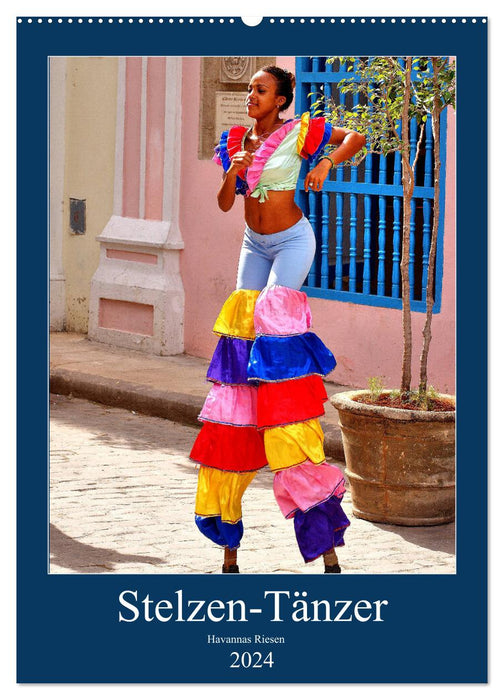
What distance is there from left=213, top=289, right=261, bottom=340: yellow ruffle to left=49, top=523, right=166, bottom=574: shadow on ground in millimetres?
1204

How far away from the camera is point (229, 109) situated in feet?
34.3

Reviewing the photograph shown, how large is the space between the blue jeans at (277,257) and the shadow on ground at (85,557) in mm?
1386

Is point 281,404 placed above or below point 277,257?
below

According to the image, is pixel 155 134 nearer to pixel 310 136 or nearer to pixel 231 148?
pixel 231 148

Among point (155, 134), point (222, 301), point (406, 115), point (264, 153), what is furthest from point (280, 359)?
point (155, 134)

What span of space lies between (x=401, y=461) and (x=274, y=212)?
5.45 feet

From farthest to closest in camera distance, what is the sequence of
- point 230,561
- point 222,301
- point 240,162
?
point 222,301
point 230,561
point 240,162

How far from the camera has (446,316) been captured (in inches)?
352

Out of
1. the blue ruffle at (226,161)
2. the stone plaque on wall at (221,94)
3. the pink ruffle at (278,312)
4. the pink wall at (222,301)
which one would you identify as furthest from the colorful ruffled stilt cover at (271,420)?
the stone plaque on wall at (221,94)

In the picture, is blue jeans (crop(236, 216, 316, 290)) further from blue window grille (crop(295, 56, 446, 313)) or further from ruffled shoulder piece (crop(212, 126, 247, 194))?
blue window grille (crop(295, 56, 446, 313))

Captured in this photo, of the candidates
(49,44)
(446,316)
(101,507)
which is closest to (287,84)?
(49,44)

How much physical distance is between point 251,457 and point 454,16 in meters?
1.87

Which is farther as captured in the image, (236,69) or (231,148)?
(236,69)
